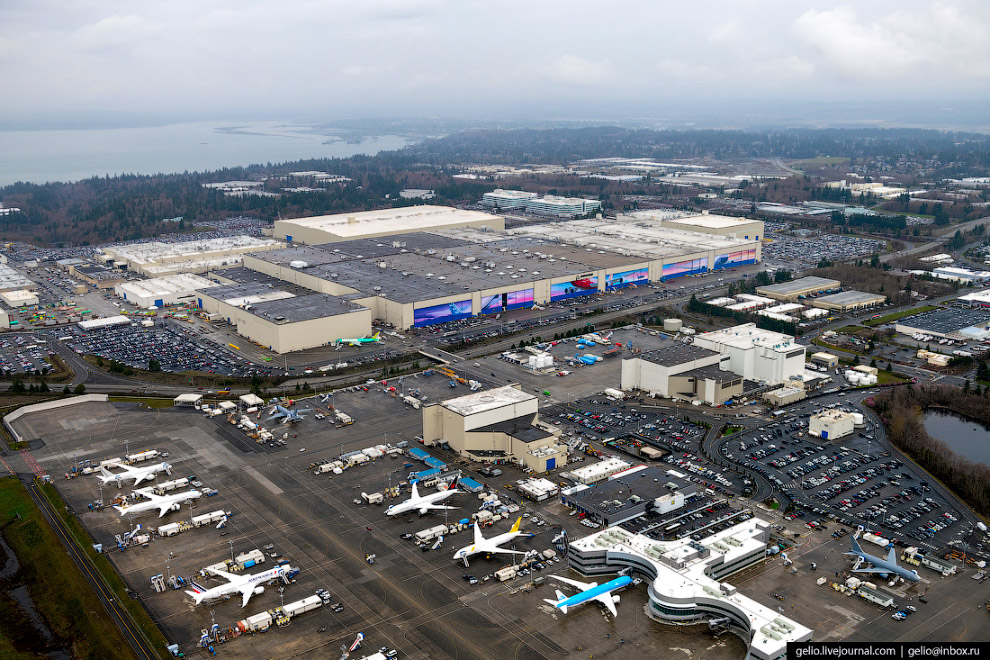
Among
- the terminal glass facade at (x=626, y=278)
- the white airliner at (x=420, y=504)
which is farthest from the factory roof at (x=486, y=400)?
the terminal glass facade at (x=626, y=278)

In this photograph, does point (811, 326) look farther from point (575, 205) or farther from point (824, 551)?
point (575, 205)

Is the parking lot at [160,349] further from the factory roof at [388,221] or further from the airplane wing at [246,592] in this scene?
the factory roof at [388,221]

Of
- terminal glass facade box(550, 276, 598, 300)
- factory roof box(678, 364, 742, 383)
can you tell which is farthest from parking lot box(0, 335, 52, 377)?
factory roof box(678, 364, 742, 383)

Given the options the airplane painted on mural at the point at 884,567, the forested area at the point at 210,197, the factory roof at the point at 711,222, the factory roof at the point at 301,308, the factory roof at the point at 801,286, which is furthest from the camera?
the forested area at the point at 210,197

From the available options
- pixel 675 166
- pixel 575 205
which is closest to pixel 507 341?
pixel 575 205

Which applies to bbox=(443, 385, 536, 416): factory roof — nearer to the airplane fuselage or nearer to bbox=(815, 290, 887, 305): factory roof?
the airplane fuselage

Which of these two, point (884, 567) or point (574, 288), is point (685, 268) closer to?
point (574, 288)
